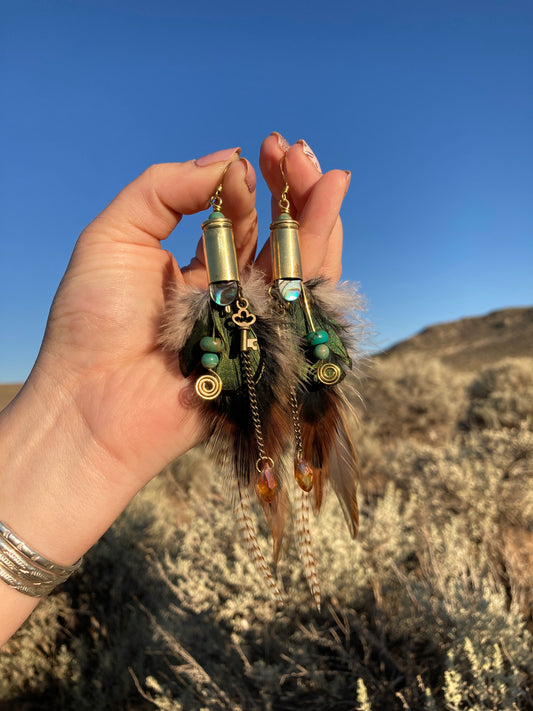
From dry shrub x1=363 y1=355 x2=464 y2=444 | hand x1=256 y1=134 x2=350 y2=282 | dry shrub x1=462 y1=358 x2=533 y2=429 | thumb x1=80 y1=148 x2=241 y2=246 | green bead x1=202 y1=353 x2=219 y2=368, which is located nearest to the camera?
green bead x1=202 y1=353 x2=219 y2=368

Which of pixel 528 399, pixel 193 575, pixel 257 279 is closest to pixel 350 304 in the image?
pixel 257 279

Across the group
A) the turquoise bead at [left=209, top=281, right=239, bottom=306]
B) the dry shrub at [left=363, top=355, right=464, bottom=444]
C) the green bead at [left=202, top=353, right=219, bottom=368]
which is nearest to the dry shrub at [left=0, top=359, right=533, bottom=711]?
the green bead at [left=202, top=353, right=219, bottom=368]

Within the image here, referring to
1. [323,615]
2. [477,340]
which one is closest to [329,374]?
[323,615]

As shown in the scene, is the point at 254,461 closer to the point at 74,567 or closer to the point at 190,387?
the point at 190,387

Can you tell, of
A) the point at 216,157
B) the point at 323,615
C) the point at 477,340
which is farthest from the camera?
the point at 477,340

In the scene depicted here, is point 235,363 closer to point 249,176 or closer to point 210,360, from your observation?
point 210,360

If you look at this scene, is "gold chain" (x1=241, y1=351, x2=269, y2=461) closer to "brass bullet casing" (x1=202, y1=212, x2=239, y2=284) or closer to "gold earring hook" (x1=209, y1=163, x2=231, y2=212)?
"brass bullet casing" (x1=202, y1=212, x2=239, y2=284)
